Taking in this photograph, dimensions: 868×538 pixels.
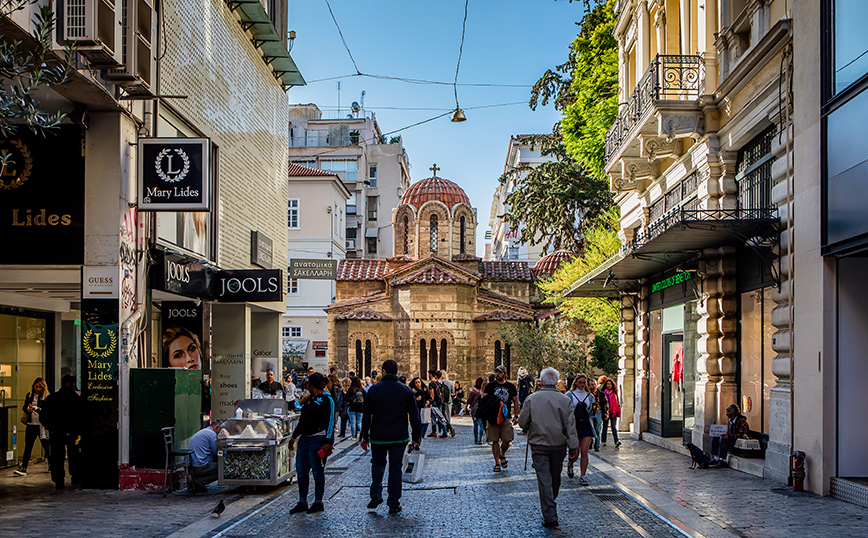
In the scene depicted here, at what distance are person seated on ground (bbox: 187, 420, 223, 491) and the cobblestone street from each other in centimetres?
25

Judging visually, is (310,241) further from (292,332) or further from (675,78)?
(675,78)

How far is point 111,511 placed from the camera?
426 inches

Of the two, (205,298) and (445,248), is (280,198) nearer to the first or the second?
(205,298)

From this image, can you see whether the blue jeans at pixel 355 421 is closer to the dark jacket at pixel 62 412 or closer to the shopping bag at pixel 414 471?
the shopping bag at pixel 414 471

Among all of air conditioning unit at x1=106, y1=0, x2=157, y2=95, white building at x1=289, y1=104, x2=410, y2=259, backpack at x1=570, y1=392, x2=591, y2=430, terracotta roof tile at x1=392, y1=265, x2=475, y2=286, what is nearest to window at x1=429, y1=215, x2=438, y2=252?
terracotta roof tile at x1=392, y1=265, x2=475, y2=286

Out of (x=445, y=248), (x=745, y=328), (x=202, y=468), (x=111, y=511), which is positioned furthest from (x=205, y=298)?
(x=445, y=248)

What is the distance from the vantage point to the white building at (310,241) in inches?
2181

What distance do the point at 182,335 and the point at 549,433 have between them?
9226 millimetres

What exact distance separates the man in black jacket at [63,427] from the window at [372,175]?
6964 centimetres

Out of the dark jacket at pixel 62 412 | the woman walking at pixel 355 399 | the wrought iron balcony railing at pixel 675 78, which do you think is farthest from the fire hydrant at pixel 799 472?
the woman walking at pixel 355 399

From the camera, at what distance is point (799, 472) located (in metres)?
12.2

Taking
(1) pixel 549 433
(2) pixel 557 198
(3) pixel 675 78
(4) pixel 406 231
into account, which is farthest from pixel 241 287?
(4) pixel 406 231

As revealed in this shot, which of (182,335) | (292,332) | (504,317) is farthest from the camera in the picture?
(292,332)

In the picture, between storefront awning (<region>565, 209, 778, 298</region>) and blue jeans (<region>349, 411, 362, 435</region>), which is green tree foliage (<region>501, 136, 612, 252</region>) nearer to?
storefront awning (<region>565, 209, 778, 298</region>)
